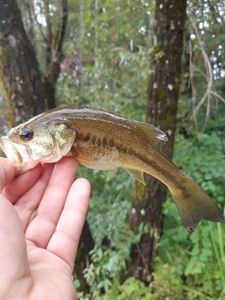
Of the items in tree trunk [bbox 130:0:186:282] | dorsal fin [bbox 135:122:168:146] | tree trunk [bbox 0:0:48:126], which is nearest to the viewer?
dorsal fin [bbox 135:122:168:146]

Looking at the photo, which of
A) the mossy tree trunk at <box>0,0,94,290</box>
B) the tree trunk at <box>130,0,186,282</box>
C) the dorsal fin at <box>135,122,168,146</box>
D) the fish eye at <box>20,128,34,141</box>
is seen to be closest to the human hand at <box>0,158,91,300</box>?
the fish eye at <box>20,128,34,141</box>

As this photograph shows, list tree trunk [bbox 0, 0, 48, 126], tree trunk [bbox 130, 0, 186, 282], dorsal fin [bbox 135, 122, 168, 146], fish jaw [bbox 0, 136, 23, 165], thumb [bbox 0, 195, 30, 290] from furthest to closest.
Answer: tree trunk [bbox 0, 0, 48, 126] < tree trunk [bbox 130, 0, 186, 282] < dorsal fin [bbox 135, 122, 168, 146] < fish jaw [bbox 0, 136, 23, 165] < thumb [bbox 0, 195, 30, 290]

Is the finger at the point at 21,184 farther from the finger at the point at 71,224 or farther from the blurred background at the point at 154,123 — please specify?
the blurred background at the point at 154,123

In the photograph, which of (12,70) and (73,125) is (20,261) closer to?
(73,125)

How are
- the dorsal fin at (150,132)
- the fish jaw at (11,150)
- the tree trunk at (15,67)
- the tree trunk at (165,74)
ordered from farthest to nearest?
the tree trunk at (15,67) → the tree trunk at (165,74) → the dorsal fin at (150,132) → the fish jaw at (11,150)

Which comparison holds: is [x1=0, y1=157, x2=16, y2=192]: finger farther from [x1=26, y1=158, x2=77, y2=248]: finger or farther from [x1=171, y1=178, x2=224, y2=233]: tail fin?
[x1=171, y1=178, x2=224, y2=233]: tail fin

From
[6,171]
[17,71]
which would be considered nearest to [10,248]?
[6,171]

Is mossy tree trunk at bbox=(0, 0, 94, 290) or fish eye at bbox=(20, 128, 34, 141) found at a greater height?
fish eye at bbox=(20, 128, 34, 141)

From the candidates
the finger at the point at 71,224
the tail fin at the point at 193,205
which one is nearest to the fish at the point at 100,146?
the tail fin at the point at 193,205
